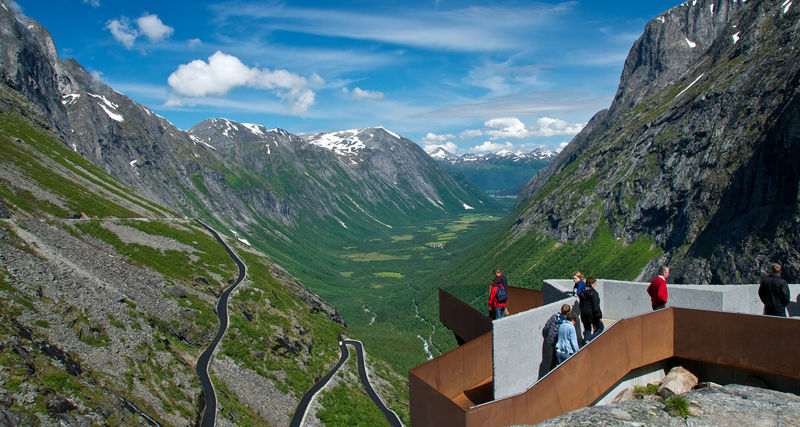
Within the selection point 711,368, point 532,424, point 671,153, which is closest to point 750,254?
point 671,153

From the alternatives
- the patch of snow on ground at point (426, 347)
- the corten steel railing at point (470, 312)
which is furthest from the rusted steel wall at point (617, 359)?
the patch of snow on ground at point (426, 347)

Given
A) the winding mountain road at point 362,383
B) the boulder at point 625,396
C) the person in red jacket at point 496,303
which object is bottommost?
the winding mountain road at point 362,383

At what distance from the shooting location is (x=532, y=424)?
12.7 meters

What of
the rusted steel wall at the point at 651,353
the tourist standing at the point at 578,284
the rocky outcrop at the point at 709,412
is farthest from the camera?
the tourist standing at the point at 578,284

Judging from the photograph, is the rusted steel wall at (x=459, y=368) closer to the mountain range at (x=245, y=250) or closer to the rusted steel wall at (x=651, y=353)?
the rusted steel wall at (x=651, y=353)

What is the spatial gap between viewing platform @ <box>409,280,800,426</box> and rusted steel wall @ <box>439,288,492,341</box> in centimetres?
23

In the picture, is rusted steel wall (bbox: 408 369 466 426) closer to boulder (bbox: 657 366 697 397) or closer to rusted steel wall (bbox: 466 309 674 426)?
rusted steel wall (bbox: 466 309 674 426)

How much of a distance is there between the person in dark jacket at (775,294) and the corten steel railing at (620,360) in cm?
347

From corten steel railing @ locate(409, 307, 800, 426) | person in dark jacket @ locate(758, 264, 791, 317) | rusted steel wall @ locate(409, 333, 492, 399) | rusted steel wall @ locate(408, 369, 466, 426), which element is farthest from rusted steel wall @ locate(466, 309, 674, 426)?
person in dark jacket @ locate(758, 264, 791, 317)

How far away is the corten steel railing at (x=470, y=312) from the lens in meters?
17.9

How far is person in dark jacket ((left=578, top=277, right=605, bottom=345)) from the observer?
54.2ft

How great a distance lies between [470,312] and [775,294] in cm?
1042

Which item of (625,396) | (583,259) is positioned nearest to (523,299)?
(625,396)

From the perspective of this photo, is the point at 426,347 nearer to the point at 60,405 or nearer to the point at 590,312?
the point at 60,405
